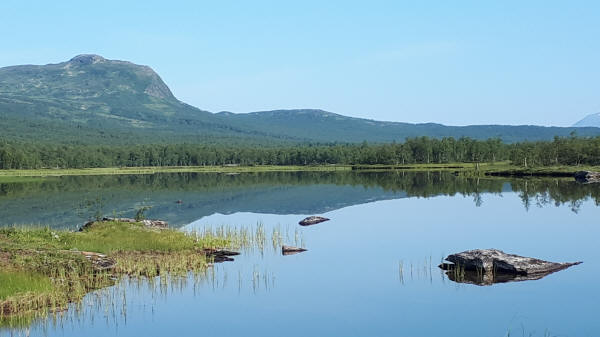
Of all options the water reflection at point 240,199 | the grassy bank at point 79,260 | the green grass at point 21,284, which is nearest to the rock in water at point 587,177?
the water reflection at point 240,199

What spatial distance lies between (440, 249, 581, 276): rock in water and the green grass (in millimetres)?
19042

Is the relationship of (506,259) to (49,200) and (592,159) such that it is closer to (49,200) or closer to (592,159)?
(49,200)

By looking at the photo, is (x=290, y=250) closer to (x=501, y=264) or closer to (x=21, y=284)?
(x=501, y=264)

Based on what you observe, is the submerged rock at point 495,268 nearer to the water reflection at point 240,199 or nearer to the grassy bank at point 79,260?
the grassy bank at point 79,260

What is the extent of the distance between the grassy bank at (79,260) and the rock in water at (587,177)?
74.0m

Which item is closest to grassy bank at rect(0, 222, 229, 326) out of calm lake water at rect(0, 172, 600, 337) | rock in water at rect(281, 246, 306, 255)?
calm lake water at rect(0, 172, 600, 337)

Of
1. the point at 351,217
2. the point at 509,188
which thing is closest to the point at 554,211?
the point at 351,217

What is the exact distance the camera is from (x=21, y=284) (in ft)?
76.8

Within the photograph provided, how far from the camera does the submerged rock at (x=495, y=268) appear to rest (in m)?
27.8

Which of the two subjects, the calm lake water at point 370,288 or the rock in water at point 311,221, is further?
the rock in water at point 311,221

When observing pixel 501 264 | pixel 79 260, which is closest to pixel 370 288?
pixel 501 264

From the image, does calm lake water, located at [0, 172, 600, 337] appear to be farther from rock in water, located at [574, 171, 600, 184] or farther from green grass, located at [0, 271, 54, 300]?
rock in water, located at [574, 171, 600, 184]

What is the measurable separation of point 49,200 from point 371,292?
63574mm

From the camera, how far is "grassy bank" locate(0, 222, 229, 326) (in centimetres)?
2284
